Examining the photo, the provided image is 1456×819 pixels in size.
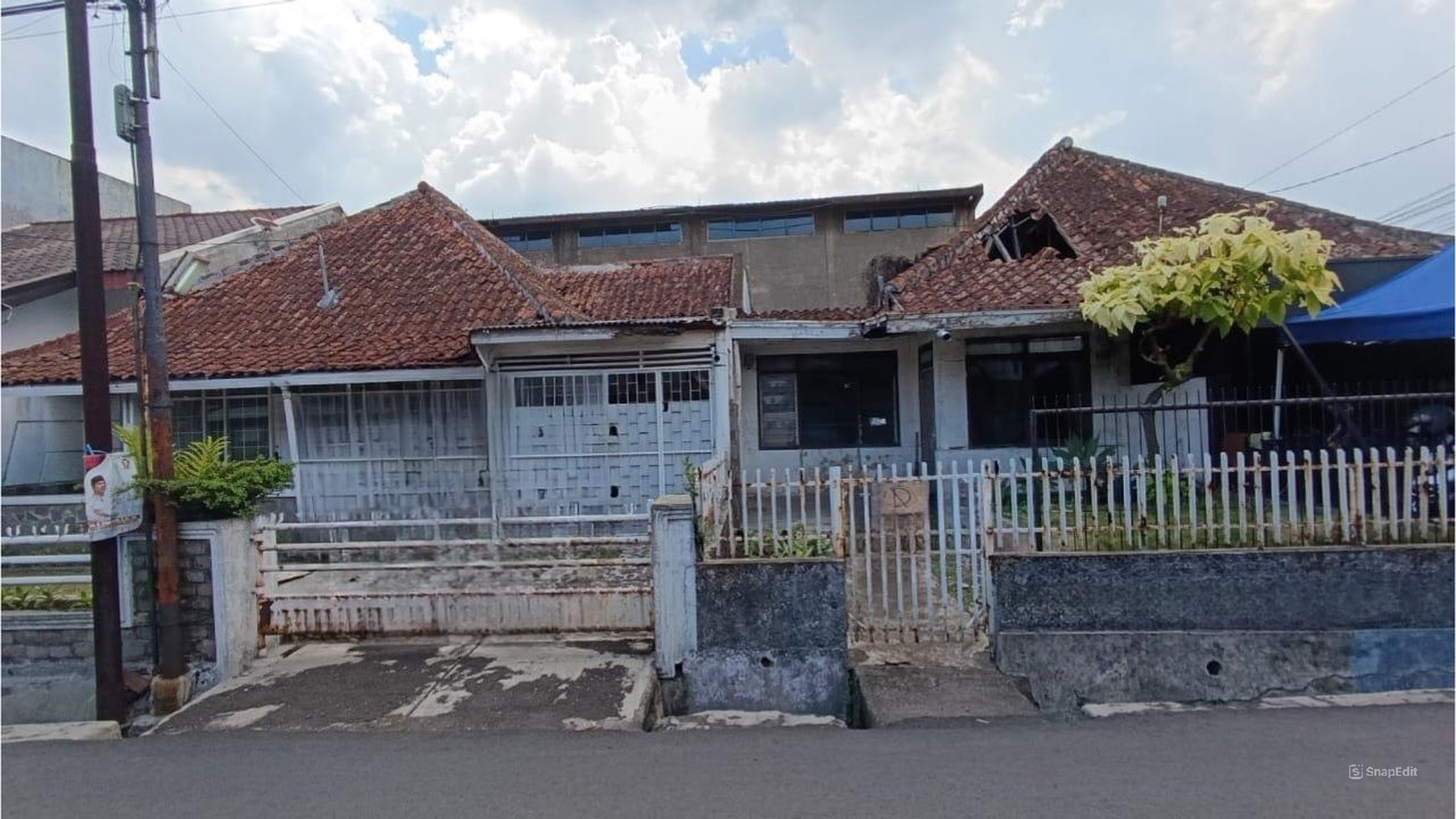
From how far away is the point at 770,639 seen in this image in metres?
5.06

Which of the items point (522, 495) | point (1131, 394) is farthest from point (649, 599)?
point (1131, 394)

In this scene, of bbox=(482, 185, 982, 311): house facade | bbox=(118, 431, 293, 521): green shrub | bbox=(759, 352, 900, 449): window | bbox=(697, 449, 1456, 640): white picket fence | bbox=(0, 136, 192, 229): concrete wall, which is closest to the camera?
bbox=(697, 449, 1456, 640): white picket fence

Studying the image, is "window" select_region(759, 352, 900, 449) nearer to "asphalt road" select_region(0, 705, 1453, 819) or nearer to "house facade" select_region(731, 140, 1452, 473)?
"house facade" select_region(731, 140, 1452, 473)

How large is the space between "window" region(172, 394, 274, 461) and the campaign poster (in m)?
5.18

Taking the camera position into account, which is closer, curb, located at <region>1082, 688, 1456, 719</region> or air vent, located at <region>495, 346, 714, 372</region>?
curb, located at <region>1082, 688, 1456, 719</region>

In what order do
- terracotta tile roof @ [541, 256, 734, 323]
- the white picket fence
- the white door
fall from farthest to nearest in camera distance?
terracotta tile roof @ [541, 256, 734, 323]
the white door
the white picket fence

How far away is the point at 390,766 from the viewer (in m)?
3.99

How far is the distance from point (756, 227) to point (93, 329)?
64.6ft

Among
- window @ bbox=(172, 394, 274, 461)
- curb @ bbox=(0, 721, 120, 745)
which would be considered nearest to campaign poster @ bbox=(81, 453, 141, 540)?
curb @ bbox=(0, 721, 120, 745)

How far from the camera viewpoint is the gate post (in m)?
5.09

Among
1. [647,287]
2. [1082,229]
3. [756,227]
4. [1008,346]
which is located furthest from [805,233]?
[1008,346]

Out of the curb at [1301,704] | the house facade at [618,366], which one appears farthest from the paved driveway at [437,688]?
the house facade at [618,366]

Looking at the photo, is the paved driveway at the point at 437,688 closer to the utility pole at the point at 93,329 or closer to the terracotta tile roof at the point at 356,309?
the utility pole at the point at 93,329

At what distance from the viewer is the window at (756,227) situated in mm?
23266
